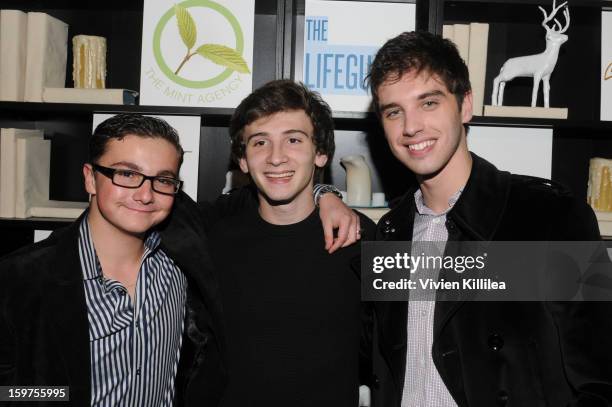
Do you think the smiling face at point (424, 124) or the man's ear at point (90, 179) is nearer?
the smiling face at point (424, 124)

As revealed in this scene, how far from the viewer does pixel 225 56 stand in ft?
7.34

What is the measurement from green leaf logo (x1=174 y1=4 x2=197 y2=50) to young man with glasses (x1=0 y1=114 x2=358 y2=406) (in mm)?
686

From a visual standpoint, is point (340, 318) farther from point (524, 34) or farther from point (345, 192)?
point (524, 34)

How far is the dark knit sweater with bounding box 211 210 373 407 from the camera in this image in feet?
5.46

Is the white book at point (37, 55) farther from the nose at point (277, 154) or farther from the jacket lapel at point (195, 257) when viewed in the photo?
the nose at point (277, 154)

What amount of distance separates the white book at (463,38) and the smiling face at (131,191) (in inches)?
48.8

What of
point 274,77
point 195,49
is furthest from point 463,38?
point 195,49

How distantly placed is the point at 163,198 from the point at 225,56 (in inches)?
33.6

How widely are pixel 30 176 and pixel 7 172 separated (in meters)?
0.08

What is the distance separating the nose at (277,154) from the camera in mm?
1749

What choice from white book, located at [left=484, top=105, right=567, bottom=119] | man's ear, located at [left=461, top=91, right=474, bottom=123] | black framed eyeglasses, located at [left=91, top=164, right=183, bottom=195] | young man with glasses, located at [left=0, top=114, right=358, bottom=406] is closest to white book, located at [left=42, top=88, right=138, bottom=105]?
young man with glasses, located at [left=0, top=114, right=358, bottom=406]

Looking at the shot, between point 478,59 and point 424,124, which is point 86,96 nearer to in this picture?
point 424,124

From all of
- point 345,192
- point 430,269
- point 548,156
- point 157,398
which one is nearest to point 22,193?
point 157,398

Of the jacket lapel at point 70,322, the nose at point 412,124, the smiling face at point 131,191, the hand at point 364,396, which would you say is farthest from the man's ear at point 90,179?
the hand at point 364,396
